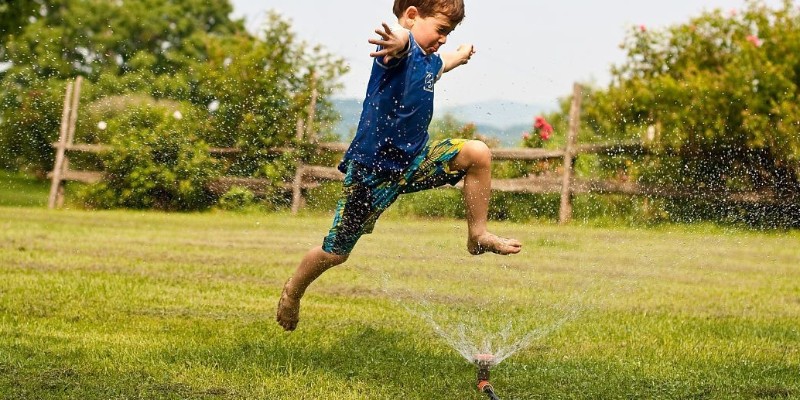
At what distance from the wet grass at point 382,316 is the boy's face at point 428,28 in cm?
127

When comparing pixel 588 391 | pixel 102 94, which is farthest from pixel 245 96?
pixel 588 391

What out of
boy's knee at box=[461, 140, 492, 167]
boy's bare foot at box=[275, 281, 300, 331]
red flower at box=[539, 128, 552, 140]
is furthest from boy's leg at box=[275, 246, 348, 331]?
red flower at box=[539, 128, 552, 140]

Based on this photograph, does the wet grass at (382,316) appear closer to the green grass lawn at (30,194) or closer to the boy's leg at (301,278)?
the boy's leg at (301,278)

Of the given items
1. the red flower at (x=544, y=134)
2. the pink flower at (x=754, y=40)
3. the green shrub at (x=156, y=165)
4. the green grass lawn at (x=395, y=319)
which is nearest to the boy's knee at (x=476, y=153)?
the green grass lawn at (x=395, y=319)

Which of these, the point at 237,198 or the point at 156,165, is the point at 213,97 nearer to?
the point at 156,165

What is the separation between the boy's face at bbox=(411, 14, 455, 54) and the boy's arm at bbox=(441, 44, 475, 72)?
10.3 inches

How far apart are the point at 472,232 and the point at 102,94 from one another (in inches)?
608

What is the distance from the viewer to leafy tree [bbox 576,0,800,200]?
1176 cm

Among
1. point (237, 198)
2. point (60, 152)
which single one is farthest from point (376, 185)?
point (60, 152)

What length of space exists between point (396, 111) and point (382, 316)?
1784mm

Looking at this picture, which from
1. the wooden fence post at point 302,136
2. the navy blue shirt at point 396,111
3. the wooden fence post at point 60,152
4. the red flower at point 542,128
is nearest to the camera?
A: the navy blue shirt at point 396,111

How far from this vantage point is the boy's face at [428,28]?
3.82 m

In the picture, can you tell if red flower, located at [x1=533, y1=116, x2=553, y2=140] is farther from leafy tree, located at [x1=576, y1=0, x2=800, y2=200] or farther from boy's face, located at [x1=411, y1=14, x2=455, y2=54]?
boy's face, located at [x1=411, y1=14, x2=455, y2=54]

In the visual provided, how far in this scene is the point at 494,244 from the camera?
3.85 metres
